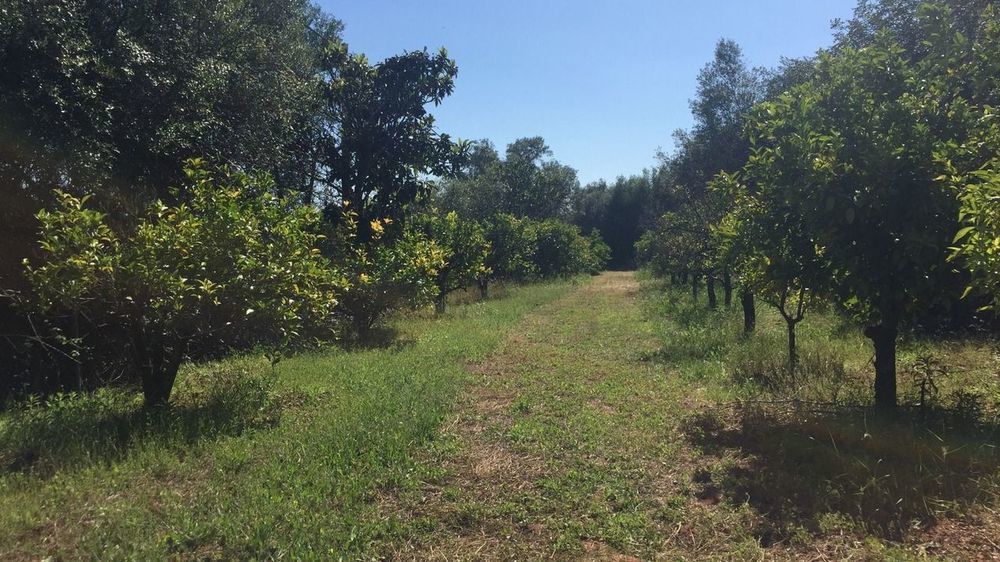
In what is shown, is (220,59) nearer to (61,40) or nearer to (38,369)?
(61,40)

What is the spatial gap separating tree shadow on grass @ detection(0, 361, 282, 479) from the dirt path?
81.0 inches

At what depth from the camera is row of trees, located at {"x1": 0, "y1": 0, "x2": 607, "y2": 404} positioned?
17.9ft

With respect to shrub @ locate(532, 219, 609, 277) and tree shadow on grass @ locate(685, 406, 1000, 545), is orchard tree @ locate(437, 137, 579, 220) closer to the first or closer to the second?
shrub @ locate(532, 219, 609, 277)

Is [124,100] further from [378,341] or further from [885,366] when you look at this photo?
[885,366]

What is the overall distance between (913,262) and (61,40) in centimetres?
921

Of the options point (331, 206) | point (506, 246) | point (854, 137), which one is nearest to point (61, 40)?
point (331, 206)

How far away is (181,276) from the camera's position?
17.6ft

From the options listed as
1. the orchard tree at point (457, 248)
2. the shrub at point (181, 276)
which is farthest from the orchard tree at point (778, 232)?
the orchard tree at point (457, 248)

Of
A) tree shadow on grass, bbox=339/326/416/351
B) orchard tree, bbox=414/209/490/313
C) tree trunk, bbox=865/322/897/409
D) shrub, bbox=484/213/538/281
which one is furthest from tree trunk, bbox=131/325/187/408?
shrub, bbox=484/213/538/281

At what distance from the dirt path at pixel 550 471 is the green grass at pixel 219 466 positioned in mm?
317

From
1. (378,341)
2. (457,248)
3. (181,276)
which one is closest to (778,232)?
(181,276)

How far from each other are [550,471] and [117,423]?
3.92 m

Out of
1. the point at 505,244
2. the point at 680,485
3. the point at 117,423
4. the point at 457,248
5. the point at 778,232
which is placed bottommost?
the point at 680,485

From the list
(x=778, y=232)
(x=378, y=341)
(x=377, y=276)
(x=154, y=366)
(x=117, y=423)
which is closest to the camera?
(x=117, y=423)
